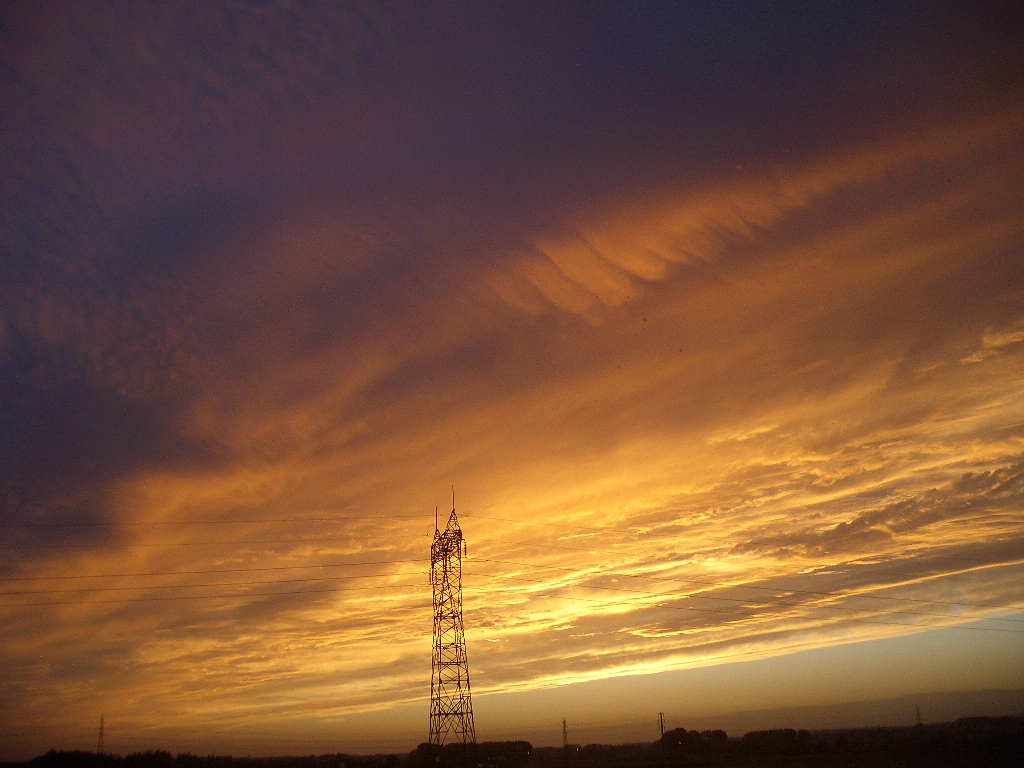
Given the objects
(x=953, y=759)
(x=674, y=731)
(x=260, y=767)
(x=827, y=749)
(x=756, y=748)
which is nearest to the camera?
(x=953, y=759)

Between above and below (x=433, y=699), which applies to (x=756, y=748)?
below

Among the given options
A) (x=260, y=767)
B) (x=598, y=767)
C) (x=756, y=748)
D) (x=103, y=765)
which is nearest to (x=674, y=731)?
(x=756, y=748)

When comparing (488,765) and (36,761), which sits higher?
(36,761)

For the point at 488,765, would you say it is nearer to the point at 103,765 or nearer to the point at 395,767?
the point at 395,767

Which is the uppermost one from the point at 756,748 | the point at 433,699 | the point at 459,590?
the point at 459,590

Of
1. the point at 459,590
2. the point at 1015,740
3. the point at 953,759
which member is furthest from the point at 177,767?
the point at 1015,740

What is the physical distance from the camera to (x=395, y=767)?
6838 centimetres

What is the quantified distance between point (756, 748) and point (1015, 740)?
116 feet

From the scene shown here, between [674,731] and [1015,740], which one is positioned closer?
[1015,740]

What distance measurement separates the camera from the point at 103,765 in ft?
218

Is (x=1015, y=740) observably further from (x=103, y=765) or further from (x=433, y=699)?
(x=103, y=765)

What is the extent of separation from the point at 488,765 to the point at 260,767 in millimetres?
28833

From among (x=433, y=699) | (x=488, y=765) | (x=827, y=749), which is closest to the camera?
(x=433, y=699)

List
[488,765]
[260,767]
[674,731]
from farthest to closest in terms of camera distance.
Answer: [674,731] < [488,765] < [260,767]
